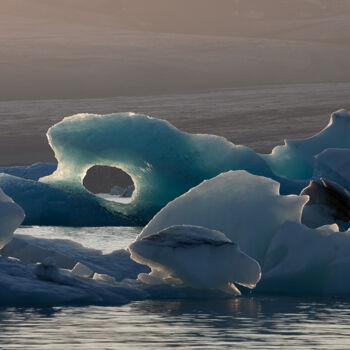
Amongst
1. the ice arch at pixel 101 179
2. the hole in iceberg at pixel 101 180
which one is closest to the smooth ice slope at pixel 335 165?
the hole in iceberg at pixel 101 180

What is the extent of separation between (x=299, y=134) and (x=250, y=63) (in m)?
24.9

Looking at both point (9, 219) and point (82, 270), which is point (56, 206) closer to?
point (82, 270)

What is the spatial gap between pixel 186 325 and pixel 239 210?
8.98ft

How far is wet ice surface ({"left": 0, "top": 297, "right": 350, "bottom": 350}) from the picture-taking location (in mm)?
8039

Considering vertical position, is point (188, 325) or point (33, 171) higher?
point (33, 171)

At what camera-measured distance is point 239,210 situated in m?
11.4

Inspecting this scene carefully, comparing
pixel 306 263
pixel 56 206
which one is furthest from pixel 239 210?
pixel 56 206

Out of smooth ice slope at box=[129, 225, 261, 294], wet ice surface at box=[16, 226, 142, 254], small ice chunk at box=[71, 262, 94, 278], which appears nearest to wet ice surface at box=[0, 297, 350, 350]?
smooth ice slope at box=[129, 225, 261, 294]

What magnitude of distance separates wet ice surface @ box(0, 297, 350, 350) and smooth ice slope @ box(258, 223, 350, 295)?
55cm

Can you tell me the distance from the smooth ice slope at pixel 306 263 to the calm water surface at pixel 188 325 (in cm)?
38

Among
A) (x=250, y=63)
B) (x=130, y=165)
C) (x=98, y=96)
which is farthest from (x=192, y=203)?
(x=250, y=63)

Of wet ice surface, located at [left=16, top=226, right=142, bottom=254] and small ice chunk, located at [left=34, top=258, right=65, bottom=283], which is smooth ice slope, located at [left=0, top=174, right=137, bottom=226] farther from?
small ice chunk, located at [left=34, top=258, right=65, bottom=283]

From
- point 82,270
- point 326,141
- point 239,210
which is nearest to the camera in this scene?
point 82,270

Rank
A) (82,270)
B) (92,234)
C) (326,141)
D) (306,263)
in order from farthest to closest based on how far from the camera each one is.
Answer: (326,141), (92,234), (306,263), (82,270)
